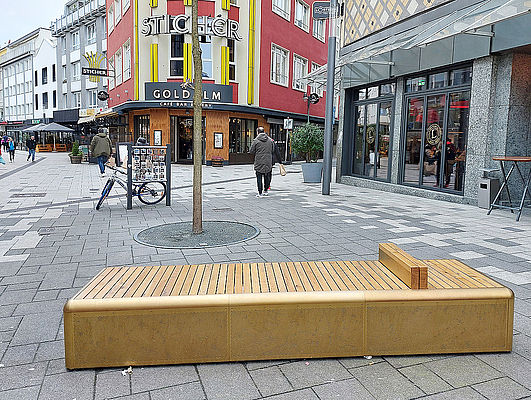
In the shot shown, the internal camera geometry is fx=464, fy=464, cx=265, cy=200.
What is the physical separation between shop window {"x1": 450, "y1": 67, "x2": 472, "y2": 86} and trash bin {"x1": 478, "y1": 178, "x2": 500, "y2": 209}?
7.72ft

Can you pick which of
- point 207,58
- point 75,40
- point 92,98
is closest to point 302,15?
point 207,58

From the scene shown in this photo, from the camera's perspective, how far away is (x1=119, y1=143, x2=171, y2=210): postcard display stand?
9430 millimetres

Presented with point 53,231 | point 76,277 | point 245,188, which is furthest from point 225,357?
point 245,188

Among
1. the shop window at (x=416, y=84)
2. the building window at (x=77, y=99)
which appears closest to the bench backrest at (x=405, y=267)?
the shop window at (x=416, y=84)

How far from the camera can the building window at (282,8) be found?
27.1 meters

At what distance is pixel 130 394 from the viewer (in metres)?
2.58

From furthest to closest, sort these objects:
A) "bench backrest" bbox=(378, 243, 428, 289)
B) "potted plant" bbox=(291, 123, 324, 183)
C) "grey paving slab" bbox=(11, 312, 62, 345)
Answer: "potted plant" bbox=(291, 123, 324, 183) < "grey paving slab" bbox=(11, 312, 62, 345) < "bench backrest" bbox=(378, 243, 428, 289)

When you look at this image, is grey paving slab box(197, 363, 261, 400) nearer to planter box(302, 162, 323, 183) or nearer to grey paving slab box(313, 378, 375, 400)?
grey paving slab box(313, 378, 375, 400)

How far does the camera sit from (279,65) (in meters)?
28.2

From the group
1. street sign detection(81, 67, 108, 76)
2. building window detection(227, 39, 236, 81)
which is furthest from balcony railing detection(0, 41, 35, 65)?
building window detection(227, 39, 236, 81)

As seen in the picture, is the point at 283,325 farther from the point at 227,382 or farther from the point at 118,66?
the point at 118,66

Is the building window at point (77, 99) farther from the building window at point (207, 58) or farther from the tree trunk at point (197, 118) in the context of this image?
the tree trunk at point (197, 118)

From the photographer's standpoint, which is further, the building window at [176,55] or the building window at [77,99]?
the building window at [77,99]

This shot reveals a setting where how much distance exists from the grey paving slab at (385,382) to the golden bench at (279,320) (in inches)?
5.4
